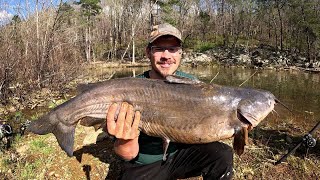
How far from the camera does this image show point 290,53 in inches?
1553

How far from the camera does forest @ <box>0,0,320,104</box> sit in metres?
12.6

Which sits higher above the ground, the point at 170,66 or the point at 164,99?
the point at 170,66

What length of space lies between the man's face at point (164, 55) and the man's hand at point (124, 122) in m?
0.92

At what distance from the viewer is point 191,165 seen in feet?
12.4

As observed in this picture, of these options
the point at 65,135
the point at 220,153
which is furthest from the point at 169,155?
the point at 65,135

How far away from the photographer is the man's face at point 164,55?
378 cm

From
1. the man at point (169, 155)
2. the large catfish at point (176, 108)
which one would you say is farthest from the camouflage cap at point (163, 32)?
the large catfish at point (176, 108)

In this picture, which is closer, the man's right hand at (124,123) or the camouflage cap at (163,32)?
the man's right hand at (124,123)

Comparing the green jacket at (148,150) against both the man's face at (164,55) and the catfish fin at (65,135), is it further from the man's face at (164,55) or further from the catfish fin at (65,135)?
the catfish fin at (65,135)

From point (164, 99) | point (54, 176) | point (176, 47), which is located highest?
point (176, 47)

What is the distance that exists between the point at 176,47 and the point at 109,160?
248 cm

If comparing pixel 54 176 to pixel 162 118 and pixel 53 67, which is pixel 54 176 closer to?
pixel 162 118

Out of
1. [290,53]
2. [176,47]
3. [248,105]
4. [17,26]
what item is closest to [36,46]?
[17,26]

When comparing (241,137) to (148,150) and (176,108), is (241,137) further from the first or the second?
(148,150)
